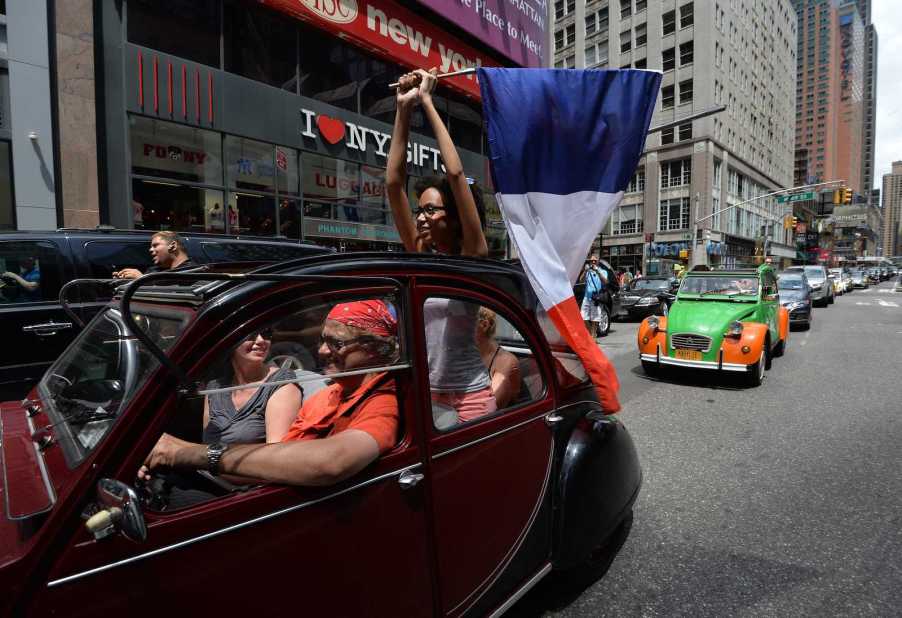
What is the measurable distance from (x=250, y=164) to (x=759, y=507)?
11.6 m

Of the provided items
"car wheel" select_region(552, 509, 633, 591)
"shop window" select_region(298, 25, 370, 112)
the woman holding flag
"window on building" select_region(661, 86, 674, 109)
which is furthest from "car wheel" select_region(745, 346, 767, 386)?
"window on building" select_region(661, 86, 674, 109)

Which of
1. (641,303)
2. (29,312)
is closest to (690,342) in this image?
(29,312)

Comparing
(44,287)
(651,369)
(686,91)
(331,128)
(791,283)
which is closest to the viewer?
(44,287)

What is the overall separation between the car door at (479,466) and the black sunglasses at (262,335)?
1.68 feet

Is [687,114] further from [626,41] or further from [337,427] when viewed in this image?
[337,427]

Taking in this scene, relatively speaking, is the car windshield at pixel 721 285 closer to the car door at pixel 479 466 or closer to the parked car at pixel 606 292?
the parked car at pixel 606 292

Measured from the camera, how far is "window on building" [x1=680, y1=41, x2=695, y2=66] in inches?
1519

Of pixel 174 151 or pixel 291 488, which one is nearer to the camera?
pixel 291 488

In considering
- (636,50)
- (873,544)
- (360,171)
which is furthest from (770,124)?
(873,544)

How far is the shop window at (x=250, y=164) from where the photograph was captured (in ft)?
36.7

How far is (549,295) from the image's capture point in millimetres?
2381

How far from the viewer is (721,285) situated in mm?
8445

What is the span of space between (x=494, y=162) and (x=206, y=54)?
430 inches

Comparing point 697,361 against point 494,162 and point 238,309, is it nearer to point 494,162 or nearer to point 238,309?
point 494,162
